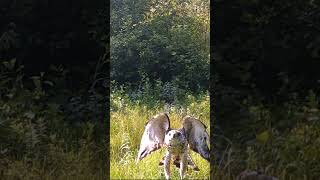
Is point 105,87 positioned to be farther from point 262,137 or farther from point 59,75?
point 262,137

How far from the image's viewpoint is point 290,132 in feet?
14.9

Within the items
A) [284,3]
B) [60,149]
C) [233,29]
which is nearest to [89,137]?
[60,149]

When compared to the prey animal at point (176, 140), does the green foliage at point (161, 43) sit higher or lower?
higher

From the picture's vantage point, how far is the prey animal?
410 cm

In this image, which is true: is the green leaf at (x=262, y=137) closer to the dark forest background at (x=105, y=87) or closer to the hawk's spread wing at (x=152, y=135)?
the dark forest background at (x=105, y=87)

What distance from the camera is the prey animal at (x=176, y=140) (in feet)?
13.5

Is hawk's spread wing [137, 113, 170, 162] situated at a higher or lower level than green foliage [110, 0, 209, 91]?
lower

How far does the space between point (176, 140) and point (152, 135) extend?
15 cm

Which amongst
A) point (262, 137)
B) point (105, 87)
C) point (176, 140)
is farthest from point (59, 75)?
Answer: point (262, 137)

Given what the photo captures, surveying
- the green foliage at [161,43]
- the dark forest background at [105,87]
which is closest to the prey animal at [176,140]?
the green foliage at [161,43]

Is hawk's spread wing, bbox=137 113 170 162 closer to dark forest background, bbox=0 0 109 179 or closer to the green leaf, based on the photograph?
dark forest background, bbox=0 0 109 179

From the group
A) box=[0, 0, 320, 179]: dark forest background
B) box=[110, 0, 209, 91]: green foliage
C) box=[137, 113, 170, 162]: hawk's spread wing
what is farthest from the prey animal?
box=[0, 0, 320, 179]: dark forest background

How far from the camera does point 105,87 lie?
4617mm

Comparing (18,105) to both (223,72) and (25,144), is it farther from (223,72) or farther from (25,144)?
(223,72)
